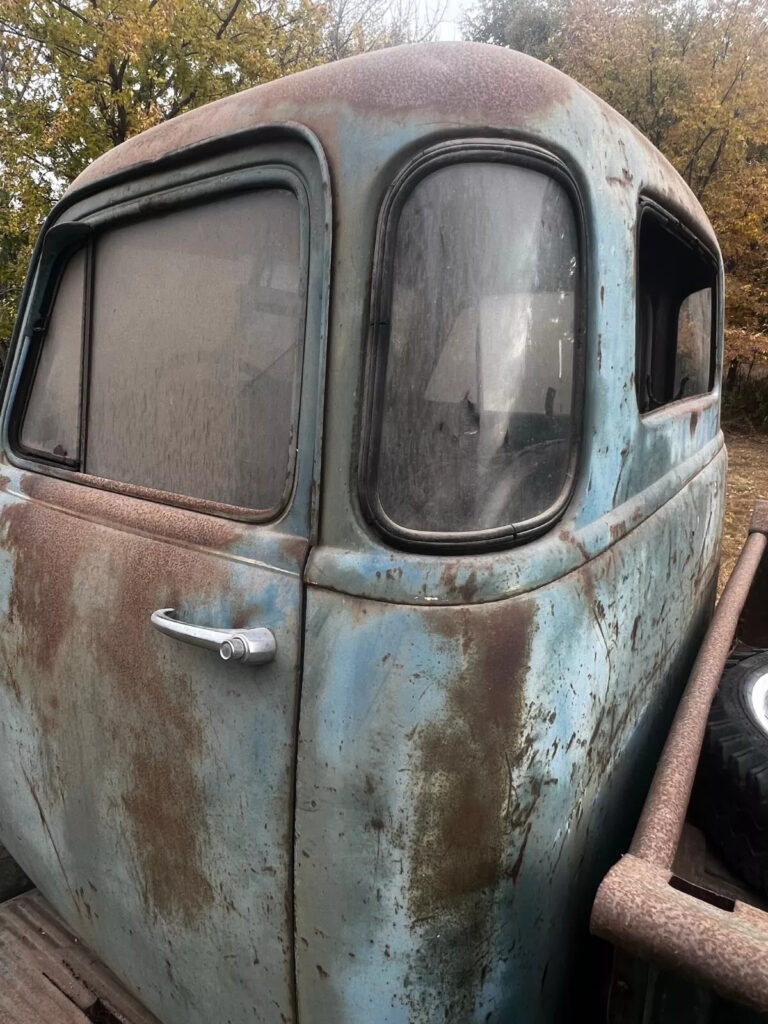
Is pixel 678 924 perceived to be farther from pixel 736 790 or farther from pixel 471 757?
pixel 736 790

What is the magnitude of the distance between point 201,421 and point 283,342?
0.89 feet

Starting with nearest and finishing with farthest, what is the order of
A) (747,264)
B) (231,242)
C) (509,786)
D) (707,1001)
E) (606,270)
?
(707,1001), (509,786), (606,270), (231,242), (747,264)

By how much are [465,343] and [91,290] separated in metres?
1.03

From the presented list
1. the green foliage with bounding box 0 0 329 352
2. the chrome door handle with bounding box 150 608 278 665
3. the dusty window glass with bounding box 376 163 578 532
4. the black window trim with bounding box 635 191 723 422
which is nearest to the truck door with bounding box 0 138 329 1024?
the chrome door handle with bounding box 150 608 278 665

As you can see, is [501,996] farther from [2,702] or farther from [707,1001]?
[2,702]

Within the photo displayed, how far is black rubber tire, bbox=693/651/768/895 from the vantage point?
54.1 inches

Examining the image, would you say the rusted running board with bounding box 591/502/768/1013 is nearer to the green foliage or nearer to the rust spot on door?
the rust spot on door

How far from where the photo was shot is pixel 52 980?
1699 millimetres

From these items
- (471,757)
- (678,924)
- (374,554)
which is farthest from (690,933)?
(374,554)

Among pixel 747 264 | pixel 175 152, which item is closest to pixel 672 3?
pixel 747 264

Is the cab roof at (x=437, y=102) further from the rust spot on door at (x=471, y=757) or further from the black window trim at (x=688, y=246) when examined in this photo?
the rust spot on door at (x=471, y=757)

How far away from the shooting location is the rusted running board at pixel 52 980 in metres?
1.61

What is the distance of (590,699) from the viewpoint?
1.20m

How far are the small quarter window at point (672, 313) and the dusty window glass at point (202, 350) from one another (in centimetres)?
65
